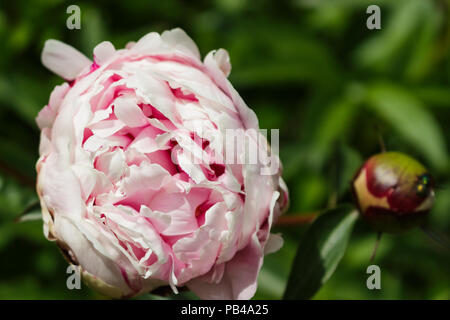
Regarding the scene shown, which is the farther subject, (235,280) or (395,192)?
(395,192)

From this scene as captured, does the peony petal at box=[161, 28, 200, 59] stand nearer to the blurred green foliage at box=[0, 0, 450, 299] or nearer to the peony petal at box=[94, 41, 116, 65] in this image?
the peony petal at box=[94, 41, 116, 65]

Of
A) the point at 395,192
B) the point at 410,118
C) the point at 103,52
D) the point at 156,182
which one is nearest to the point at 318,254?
the point at 395,192

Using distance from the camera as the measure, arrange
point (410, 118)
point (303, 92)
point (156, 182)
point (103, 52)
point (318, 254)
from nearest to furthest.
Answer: point (156, 182)
point (103, 52)
point (318, 254)
point (410, 118)
point (303, 92)

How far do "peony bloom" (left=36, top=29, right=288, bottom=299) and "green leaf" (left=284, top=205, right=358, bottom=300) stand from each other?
0.19 meters

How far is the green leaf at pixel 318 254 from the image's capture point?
4.00 feet

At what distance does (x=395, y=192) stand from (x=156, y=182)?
1.76ft

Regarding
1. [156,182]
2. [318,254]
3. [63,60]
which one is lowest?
[318,254]

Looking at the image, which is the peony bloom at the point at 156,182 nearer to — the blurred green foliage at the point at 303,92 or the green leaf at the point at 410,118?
the blurred green foliage at the point at 303,92

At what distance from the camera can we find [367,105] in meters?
1.95

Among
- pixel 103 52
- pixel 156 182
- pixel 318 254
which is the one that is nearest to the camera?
pixel 156 182

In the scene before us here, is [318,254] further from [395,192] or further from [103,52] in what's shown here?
[103,52]

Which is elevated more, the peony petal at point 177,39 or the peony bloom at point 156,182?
the peony petal at point 177,39

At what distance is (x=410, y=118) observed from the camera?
179 cm

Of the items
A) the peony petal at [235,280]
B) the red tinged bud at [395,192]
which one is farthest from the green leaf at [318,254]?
the peony petal at [235,280]
